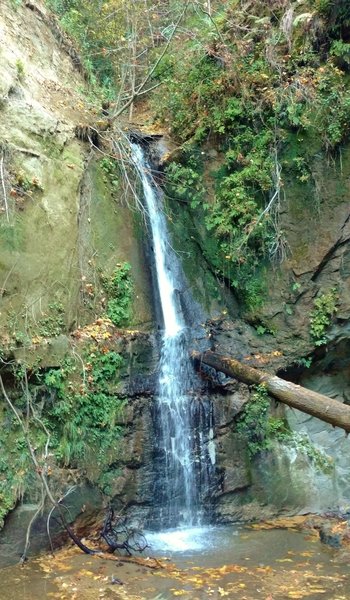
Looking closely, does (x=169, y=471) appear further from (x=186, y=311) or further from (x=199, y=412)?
(x=186, y=311)

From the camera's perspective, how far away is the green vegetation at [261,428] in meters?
8.12

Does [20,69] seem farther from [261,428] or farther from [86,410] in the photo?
[261,428]

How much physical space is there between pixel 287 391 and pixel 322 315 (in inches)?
74.4

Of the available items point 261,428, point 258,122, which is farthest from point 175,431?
point 258,122

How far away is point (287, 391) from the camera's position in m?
7.50

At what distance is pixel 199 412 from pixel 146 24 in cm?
866

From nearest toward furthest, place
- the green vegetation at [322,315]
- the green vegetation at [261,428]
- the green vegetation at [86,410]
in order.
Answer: the green vegetation at [86,410] → the green vegetation at [261,428] → the green vegetation at [322,315]

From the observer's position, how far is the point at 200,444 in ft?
25.8

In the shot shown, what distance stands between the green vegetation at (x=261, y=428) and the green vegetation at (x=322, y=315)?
1392 millimetres

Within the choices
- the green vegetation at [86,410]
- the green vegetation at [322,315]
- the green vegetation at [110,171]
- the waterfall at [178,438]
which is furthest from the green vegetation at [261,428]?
the green vegetation at [110,171]

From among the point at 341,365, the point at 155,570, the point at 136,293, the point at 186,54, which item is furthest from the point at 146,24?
the point at 155,570

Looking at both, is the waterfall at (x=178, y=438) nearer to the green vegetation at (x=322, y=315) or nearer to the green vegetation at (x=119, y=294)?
the green vegetation at (x=119, y=294)

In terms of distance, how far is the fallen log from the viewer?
6.95m

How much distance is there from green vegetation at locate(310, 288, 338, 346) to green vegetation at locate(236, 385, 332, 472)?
4.57 feet
